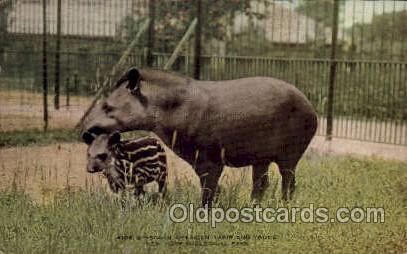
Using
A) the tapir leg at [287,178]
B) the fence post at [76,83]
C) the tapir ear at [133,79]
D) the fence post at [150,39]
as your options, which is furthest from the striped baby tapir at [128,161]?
the fence post at [150,39]

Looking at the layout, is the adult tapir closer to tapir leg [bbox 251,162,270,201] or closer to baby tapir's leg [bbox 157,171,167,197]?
tapir leg [bbox 251,162,270,201]

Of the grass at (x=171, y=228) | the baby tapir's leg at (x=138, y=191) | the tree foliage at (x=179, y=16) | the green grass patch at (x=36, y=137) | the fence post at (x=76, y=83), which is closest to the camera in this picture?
the grass at (x=171, y=228)

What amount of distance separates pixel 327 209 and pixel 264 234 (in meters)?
0.87

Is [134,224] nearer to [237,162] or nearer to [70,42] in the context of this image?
[237,162]

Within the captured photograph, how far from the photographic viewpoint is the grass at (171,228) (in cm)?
487

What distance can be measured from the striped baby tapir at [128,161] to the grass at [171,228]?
184mm

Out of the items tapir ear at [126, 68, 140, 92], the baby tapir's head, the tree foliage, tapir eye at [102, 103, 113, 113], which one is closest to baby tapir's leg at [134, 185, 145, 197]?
the baby tapir's head

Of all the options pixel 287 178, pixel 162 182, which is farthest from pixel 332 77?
pixel 162 182

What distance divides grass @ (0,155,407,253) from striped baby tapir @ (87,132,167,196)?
184 mm

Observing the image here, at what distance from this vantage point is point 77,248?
4738 millimetres

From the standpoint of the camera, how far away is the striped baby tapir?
17.2 ft

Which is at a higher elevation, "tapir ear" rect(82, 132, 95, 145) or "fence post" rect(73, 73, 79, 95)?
"fence post" rect(73, 73, 79, 95)

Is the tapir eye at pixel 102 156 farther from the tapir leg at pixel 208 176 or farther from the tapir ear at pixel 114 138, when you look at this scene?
the tapir leg at pixel 208 176

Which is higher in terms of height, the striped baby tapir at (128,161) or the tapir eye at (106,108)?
the tapir eye at (106,108)
